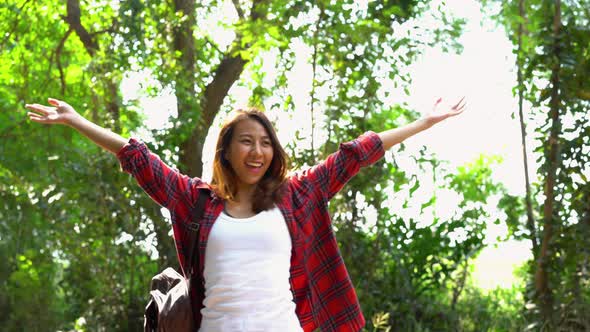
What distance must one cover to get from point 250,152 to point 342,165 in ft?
1.07

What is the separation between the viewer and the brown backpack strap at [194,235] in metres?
3.10

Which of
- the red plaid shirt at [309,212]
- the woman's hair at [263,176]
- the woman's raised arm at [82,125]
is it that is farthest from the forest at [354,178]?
the woman's raised arm at [82,125]

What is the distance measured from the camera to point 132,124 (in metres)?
7.89

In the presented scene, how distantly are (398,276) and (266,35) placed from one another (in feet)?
7.12

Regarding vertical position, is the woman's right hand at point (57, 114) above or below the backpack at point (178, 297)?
above

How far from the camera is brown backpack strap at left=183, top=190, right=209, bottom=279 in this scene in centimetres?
310

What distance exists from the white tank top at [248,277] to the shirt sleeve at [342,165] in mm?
263

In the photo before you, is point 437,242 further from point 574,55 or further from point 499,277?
point 499,277

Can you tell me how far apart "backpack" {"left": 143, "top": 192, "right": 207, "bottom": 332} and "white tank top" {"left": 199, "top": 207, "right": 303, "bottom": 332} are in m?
0.06

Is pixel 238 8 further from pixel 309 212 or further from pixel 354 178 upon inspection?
pixel 309 212

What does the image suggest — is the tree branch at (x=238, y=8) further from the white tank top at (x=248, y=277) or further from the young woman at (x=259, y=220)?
the white tank top at (x=248, y=277)

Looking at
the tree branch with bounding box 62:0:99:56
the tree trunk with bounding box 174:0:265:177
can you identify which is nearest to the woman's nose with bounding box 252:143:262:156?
the tree trunk with bounding box 174:0:265:177

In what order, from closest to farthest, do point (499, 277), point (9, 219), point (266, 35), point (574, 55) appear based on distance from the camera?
point (574, 55) < point (266, 35) < point (9, 219) < point (499, 277)

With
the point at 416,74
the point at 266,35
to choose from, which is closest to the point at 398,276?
the point at 416,74
